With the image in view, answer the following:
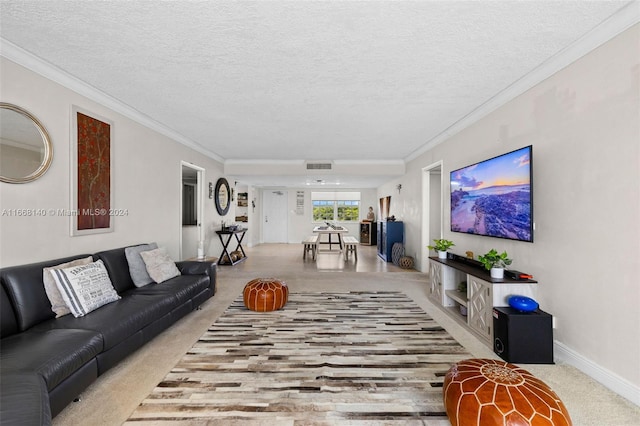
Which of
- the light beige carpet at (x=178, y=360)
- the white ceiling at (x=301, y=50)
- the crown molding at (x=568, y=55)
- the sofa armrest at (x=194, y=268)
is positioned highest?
the white ceiling at (x=301, y=50)

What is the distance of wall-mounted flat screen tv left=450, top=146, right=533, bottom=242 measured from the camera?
8.11 ft

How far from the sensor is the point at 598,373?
6.41ft

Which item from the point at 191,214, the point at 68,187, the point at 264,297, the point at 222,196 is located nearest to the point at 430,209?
the point at 264,297

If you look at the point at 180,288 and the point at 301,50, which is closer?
the point at 301,50

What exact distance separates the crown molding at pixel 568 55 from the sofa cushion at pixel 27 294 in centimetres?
446

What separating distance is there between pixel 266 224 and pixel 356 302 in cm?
779

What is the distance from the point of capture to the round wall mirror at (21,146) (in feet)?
6.89

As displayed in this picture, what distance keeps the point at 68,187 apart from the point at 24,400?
2074 millimetres

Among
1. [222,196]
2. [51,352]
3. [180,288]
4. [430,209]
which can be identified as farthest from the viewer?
[222,196]

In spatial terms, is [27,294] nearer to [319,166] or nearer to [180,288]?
[180,288]

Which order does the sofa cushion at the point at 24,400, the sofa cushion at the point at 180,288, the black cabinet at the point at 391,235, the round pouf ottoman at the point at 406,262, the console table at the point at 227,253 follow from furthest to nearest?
the black cabinet at the point at 391,235 → the console table at the point at 227,253 → the round pouf ottoman at the point at 406,262 → the sofa cushion at the point at 180,288 → the sofa cushion at the point at 24,400

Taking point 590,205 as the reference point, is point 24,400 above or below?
below

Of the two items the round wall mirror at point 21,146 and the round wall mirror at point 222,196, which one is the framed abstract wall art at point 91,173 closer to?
the round wall mirror at point 21,146

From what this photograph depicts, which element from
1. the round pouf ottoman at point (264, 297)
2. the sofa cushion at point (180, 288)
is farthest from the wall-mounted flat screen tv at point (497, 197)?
the sofa cushion at point (180, 288)
